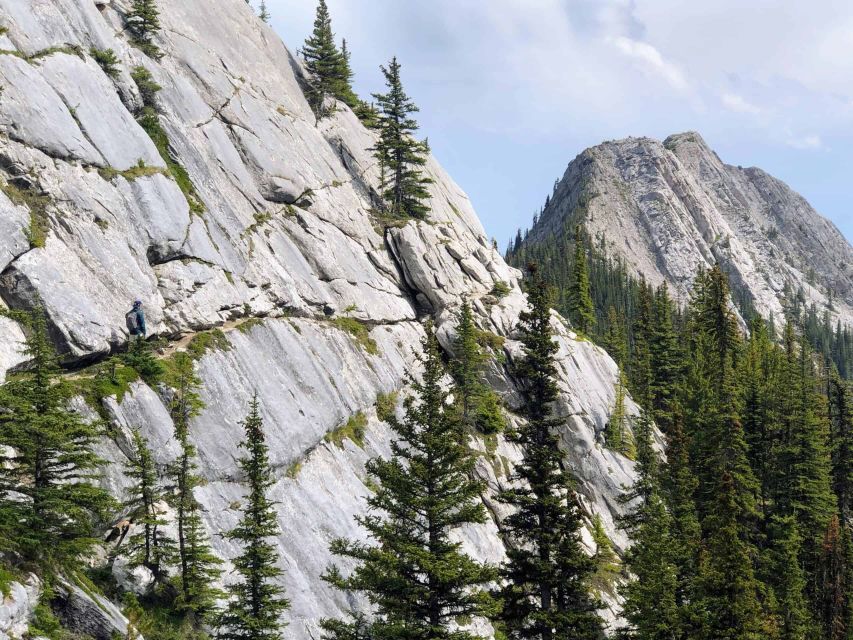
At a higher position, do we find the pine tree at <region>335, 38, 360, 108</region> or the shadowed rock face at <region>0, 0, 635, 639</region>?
the pine tree at <region>335, 38, 360, 108</region>

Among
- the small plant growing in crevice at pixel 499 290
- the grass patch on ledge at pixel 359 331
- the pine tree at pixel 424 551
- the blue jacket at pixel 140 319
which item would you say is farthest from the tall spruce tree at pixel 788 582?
the blue jacket at pixel 140 319

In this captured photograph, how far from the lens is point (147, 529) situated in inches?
910

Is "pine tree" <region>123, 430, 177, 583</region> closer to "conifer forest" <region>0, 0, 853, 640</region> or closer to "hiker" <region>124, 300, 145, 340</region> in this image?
"conifer forest" <region>0, 0, 853, 640</region>

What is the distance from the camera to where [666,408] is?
7588 cm

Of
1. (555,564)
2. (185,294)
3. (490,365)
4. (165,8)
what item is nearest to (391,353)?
(490,365)

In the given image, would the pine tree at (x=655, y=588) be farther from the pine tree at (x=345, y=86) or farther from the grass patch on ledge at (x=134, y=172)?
the pine tree at (x=345, y=86)

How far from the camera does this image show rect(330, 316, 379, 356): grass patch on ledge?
151 feet

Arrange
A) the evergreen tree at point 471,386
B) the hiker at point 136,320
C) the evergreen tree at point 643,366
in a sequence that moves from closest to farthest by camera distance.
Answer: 1. the hiker at point 136,320
2. the evergreen tree at point 471,386
3. the evergreen tree at point 643,366

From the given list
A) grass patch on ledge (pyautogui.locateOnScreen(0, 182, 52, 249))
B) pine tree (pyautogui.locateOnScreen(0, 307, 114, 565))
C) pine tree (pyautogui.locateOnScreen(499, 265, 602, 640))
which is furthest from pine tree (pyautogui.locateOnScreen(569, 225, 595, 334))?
pine tree (pyautogui.locateOnScreen(0, 307, 114, 565))

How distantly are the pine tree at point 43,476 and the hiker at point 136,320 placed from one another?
30.7 feet

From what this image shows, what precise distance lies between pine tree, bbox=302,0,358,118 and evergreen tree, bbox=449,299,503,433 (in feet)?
87.4

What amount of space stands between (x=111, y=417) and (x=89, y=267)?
8.22 metres

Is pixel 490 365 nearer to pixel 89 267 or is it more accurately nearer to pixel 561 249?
pixel 89 267

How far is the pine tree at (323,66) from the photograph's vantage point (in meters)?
→ 63.8
